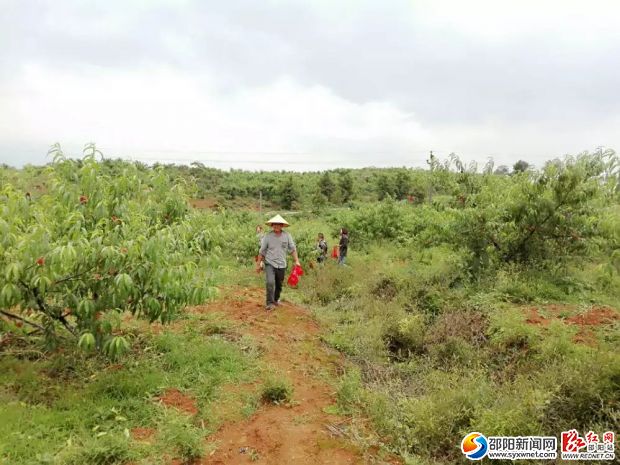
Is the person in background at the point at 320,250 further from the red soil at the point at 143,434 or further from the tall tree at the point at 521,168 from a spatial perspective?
the red soil at the point at 143,434

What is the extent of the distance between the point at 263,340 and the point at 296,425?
1955 millimetres

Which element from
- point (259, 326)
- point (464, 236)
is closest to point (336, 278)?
point (464, 236)

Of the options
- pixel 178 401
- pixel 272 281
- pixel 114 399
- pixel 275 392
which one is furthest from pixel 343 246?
pixel 114 399

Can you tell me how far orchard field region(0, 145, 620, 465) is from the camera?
11.0 ft

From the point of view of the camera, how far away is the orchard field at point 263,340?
3.34 meters

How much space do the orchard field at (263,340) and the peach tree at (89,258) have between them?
0.02 meters

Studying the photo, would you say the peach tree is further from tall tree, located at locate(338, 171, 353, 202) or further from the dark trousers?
tall tree, located at locate(338, 171, 353, 202)

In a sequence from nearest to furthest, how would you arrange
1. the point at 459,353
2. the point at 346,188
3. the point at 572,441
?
the point at 572,441 → the point at 459,353 → the point at 346,188

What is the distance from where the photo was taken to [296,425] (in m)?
3.71

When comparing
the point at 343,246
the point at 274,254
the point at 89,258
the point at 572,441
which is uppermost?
the point at 89,258

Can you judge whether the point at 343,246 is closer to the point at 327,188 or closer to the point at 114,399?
the point at 114,399

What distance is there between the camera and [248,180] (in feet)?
Answer: 123

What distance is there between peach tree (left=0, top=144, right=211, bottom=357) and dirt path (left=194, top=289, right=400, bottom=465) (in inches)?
47.6

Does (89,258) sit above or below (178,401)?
above
